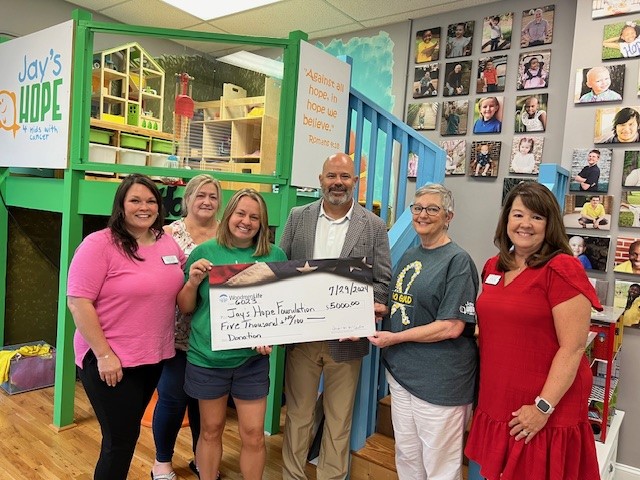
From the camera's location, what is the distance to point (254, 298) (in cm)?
171

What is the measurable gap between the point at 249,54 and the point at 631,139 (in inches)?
90.2

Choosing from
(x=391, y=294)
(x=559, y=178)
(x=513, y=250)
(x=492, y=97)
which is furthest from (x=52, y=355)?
(x=492, y=97)

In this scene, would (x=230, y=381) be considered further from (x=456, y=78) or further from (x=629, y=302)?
(x=456, y=78)

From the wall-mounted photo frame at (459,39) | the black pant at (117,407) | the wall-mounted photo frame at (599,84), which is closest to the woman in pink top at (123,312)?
the black pant at (117,407)

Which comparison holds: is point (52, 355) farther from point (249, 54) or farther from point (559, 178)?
Answer: point (559, 178)

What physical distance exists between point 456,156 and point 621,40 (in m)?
1.34

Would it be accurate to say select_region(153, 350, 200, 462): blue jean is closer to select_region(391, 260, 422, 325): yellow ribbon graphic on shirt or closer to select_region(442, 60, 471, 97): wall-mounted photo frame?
select_region(391, 260, 422, 325): yellow ribbon graphic on shirt

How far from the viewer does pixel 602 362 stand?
103 inches

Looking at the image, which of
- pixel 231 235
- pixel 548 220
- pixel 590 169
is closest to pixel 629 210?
pixel 590 169

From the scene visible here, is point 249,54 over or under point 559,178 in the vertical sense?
over

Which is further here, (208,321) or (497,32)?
(497,32)

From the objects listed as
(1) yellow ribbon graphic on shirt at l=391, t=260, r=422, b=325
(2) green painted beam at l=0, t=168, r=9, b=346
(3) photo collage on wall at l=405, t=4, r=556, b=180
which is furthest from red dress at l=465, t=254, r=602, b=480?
(2) green painted beam at l=0, t=168, r=9, b=346

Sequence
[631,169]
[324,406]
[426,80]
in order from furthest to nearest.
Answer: [426,80] < [631,169] < [324,406]

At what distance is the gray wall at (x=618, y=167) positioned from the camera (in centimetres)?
284
